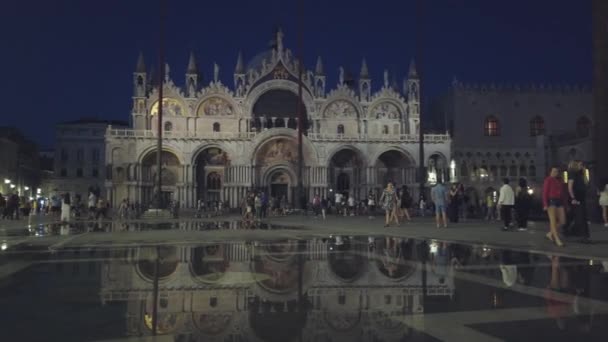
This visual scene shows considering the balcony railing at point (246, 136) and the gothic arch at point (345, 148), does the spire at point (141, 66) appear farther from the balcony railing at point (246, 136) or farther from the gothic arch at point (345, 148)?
the gothic arch at point (345, 148)

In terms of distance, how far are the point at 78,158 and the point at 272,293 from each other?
73232 millimetres

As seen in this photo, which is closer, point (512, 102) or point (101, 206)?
point (101, 206)

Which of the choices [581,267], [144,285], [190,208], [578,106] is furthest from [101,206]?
[578,106]

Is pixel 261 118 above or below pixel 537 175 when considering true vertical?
above

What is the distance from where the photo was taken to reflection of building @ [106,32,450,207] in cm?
A: 5209

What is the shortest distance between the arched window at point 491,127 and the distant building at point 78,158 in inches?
1929

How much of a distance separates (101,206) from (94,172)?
46.5 meters

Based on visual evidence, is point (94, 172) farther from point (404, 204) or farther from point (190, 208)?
point (404, 204)

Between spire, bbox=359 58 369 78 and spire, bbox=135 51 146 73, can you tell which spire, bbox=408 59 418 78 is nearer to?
spire, bbox=359 58 369 78

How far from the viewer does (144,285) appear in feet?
22.0

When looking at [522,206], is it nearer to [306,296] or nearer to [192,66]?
[306,296]

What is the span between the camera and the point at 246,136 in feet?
174

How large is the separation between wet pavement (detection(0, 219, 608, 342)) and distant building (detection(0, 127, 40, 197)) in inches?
2277

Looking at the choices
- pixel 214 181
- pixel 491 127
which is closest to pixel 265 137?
pixel 214 181
